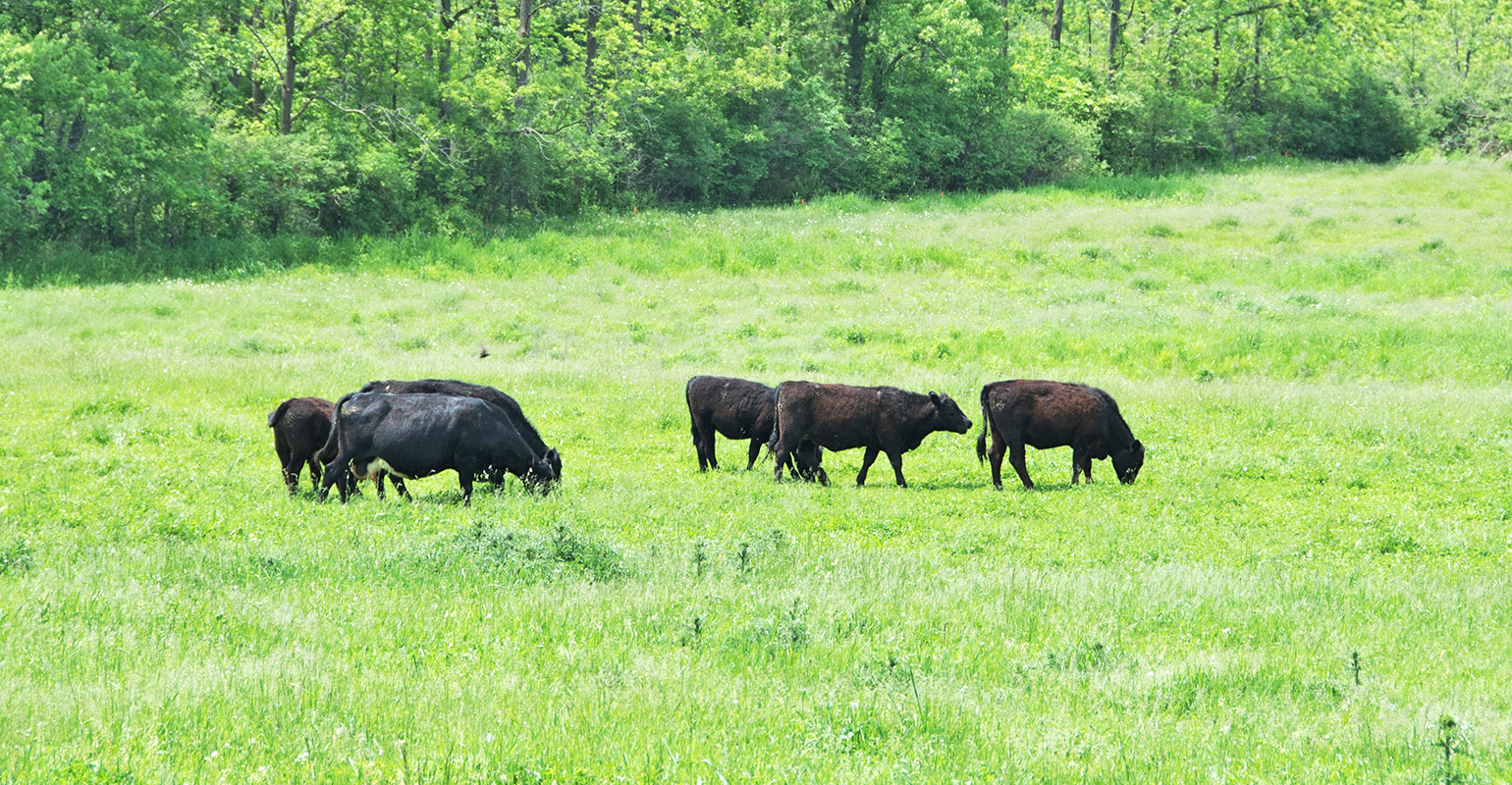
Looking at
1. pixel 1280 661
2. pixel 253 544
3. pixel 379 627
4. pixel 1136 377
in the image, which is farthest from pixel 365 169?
pixel 1280 661

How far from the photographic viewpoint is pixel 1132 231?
1526 inches

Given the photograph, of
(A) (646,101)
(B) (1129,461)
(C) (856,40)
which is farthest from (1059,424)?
(C) (856,40)

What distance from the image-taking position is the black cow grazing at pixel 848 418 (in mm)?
15789

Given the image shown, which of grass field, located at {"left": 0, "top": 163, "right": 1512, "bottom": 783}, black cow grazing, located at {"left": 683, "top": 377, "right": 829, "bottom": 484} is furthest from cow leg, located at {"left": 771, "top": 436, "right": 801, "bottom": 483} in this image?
grass field, located at {"left": 0, "top": 163, "right": 1512, "bottom": 783}

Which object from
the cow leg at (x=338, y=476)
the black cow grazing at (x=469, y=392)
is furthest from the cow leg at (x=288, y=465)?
the black cow grazing at (x=469, y=392)

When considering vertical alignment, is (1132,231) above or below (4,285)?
above

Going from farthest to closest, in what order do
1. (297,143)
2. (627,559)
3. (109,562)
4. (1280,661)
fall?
(297,143)
(627,559)
(109,562)
(1280,661)

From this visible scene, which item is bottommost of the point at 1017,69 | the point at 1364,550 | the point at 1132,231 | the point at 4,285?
the point at 1364,550

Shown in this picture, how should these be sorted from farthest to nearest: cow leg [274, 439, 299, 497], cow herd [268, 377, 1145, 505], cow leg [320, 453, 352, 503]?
cow leg [274, 439, 299, 497] → cow leg [320, 453, 352, 503] → cow herd [268, 377, 1145, 505]

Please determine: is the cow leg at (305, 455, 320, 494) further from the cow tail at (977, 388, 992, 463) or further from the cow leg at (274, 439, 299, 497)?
the cow tail at (977, 388, 992, 463)

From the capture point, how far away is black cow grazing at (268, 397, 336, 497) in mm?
14125

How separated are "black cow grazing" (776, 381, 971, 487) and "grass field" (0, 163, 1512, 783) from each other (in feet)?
2.52

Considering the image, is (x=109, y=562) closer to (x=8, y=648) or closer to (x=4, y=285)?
(x=8, y=648)

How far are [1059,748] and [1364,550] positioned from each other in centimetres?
754
